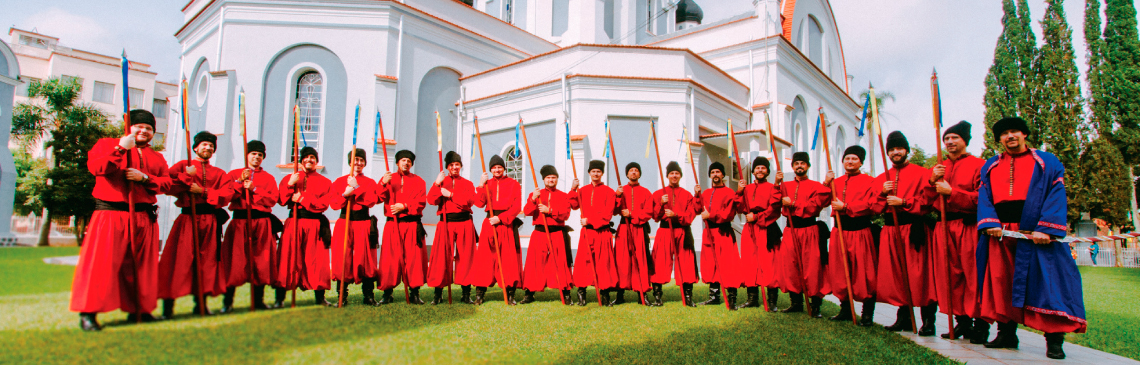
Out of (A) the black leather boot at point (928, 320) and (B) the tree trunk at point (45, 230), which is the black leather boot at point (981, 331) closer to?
(A) the black leather boot at point (928, 320)

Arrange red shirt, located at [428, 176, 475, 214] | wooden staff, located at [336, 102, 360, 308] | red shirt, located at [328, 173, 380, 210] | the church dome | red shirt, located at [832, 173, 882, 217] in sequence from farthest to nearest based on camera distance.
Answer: the church dome → red shirt, located at [428, 176, 475, 214] → red shirt, located at [328, 173, 380, 210] → wooden staff, located at [336, 102, 360, 308] → red shirt, located at [832, 173, 882, 217]

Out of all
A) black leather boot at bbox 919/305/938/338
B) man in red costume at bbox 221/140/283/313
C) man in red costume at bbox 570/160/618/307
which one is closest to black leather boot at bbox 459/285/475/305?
man in red costume at bbox 570/160/618/307

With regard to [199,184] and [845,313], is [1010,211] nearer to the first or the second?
[845,313]

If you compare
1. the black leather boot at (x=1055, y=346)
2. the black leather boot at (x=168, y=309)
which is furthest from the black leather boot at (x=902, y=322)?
the black leather boot at (x=168, y=309)

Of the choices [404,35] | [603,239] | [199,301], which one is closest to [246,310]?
[199,301]

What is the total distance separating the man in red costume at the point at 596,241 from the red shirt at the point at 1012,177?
400 centimetres

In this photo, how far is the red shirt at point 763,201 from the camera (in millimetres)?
6531

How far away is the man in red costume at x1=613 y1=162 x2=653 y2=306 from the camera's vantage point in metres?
6.96

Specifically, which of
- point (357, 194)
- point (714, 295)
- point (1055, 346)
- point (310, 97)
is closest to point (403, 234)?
point (357, 194)

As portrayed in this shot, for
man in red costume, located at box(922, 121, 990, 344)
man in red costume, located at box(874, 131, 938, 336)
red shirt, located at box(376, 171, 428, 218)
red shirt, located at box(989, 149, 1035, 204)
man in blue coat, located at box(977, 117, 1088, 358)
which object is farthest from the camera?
red shirt, located at box(376, 171, 428, 218)

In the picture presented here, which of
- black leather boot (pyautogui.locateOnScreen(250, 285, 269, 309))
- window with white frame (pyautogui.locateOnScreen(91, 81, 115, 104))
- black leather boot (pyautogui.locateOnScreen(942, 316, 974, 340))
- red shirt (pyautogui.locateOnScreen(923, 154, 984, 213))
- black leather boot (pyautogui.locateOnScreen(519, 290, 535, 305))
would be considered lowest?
black leather boot (pyautogui.locateOnScreen(519, 290, 535, 305))

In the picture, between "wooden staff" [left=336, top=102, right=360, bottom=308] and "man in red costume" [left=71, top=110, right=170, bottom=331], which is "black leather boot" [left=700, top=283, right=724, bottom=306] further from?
"man in red costume" [left=71, top=110, right=170, bottom=331]

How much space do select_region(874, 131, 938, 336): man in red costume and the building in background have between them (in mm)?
6085

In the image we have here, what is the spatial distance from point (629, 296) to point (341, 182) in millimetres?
4388
